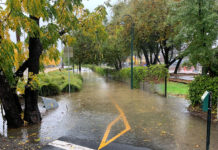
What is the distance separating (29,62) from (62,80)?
9.06m

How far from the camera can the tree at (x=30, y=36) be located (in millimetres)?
4656

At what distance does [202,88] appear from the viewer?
736 centimetres

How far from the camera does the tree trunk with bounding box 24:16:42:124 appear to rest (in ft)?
20.8

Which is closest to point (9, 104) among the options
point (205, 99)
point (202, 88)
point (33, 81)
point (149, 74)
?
point (33, 81)

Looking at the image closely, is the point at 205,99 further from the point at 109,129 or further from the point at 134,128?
the point at 109,129

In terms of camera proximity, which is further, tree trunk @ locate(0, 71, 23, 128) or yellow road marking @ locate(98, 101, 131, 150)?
tree trunk @ locate(0, 71, 23, 128)

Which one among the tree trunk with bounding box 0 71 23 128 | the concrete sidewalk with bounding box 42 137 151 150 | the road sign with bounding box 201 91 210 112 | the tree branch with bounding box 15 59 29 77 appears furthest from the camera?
the tree branch with bounding box 15 59 29 77

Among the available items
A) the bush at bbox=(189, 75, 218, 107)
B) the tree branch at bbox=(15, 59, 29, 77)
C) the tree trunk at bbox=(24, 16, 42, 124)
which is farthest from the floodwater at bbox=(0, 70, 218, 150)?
the tree branch at bbox=(15, 59, 29, 77)

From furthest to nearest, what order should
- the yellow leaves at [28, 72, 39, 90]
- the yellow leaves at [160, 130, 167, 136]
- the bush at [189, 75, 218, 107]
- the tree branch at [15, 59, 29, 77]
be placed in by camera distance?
the bush at [189, 75, 218, 107] → the tree branch at [15, 59, 29, 77] → the yellow leaves at [28, 72, 39, 90] → the yellow leaves at [160, 130, 167, 136]

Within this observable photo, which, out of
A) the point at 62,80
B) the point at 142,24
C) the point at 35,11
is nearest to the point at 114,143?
the point at 35,11

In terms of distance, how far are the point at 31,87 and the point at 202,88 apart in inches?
240

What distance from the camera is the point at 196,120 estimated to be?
6730 millimetres

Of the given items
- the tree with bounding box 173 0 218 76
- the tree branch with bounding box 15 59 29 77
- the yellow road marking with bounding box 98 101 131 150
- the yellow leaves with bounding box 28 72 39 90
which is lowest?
the yellow road marking with bounding box 98 101 131 150

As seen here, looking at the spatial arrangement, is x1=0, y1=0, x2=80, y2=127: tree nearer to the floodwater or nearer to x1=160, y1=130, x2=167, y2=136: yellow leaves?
the floodwater
